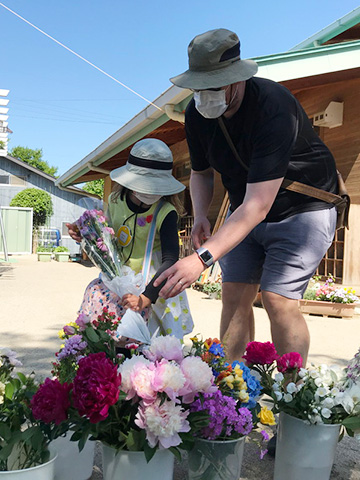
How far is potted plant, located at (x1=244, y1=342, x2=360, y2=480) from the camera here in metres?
1.84

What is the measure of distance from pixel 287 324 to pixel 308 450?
1.79ft

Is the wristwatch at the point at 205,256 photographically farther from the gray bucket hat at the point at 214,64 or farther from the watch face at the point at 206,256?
the gray bucket hat at the point at 214,64

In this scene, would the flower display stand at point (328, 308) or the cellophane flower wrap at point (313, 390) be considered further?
the flower display stand at point (328, 308)

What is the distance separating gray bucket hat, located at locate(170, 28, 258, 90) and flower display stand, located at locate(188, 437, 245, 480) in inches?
49.1

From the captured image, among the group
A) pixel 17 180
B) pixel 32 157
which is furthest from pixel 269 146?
pixel 32 157

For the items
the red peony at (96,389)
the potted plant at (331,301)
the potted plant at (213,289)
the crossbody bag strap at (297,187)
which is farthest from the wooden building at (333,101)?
the red peony at (96,389)

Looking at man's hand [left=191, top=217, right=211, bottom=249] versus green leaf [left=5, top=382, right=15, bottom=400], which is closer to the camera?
green leaf [left=5, top=382, right=15, bottom=400]

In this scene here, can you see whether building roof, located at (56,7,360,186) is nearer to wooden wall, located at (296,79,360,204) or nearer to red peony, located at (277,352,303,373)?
wooden wall, located at (296,79,360,204)

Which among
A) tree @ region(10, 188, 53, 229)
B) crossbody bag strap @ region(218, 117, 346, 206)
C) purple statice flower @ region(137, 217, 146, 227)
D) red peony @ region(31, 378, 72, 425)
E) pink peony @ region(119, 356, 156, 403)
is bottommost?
red peony @ region(31, 378, 72, 425)

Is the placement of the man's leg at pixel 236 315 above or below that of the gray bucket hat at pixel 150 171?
below

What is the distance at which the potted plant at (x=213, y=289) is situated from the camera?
838 cm

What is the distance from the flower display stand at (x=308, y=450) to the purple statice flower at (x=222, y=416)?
0.79ft

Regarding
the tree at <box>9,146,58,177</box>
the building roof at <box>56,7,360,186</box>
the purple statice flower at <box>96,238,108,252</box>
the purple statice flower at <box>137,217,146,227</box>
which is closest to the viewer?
the purple statice flower at <box>96,238,108,252</box>

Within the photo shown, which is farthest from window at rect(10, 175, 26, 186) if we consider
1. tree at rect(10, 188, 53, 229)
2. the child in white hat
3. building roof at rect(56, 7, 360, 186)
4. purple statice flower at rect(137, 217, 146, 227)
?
purple statice flower at rect(137, 217, 146, 227)
